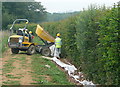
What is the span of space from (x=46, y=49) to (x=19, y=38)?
2.24 metres

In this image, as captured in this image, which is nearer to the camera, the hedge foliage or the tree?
the hedge foliage

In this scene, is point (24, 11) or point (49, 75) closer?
point (49, 75)

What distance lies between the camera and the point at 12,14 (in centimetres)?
6494

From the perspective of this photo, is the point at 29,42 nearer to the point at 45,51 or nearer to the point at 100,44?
the point at 45,51

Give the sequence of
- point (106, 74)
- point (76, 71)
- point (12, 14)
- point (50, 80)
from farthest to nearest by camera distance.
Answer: point (12, 14)
point (76, 71)
point (50, 80)
point (106, 74)

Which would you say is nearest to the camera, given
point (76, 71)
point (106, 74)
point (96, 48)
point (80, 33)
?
point (106, 74)

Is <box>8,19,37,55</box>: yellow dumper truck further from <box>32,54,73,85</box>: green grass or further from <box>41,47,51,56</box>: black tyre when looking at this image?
<box>32,54,73,85</box>: green grass

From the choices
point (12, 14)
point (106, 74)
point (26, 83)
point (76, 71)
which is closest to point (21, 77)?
point (26, 83)

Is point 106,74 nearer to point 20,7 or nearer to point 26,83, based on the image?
point 26,83

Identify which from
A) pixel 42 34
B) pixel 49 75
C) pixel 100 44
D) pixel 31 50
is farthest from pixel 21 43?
pixel 100 44

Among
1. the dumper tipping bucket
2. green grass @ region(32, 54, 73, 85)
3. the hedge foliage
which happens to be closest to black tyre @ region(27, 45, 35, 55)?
the dumper tipping bucket

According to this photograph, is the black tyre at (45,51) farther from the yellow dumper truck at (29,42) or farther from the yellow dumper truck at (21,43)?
the yellow dumper truck at (21,43)

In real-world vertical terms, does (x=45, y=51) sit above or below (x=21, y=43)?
below

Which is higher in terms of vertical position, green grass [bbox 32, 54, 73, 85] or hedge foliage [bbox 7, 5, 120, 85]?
hedge foliage [bbox 7, 5, 120, 85]
